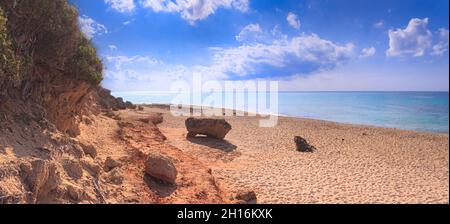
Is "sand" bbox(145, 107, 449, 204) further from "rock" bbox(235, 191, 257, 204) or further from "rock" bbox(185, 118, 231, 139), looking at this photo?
"rock" bbox(185, 118, 231, 139)

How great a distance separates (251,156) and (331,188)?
579cm

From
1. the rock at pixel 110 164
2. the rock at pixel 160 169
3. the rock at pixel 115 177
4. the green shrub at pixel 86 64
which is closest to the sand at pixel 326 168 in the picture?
the rock at pixel 160 169

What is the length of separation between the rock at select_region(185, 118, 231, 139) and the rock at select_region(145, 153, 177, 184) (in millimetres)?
10236

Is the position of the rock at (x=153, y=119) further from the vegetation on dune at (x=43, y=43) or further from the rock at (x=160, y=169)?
the rock at (x=160, y=169)

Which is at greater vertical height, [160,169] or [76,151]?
[76,151]

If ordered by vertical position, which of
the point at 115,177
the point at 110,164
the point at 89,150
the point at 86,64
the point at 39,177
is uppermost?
the point at 86,64

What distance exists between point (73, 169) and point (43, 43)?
14.0ft

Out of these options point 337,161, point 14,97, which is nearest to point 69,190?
point 14,97

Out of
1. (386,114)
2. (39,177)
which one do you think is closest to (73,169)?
(39,177)

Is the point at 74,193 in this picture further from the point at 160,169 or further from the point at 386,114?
the point at 386,114

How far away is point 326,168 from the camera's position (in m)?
16.3

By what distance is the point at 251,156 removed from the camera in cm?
1828
